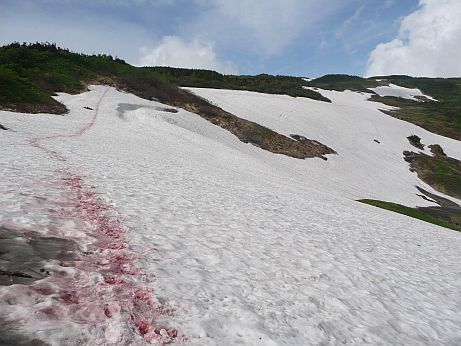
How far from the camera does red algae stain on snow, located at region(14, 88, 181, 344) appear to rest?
574 centimetres

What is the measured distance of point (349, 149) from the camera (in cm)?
6338

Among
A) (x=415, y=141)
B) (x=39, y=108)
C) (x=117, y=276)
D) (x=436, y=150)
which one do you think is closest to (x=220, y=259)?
(x=117, y=276)

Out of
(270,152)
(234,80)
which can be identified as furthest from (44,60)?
(234,80)

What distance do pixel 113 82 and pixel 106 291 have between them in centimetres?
5557

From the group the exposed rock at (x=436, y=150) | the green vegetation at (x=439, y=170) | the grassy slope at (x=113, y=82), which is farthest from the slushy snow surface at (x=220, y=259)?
the exposed rock at (x=436, y=150)

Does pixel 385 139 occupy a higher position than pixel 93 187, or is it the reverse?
pixel 385 139

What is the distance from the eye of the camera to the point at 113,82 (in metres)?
57.1

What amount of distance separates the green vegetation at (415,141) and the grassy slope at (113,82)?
31256 mm

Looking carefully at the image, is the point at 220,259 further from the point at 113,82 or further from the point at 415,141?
the point at 415,141

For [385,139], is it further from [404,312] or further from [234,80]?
[404,312]

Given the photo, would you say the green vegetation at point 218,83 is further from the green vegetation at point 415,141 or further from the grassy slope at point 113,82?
the green vegetation at point 415,141

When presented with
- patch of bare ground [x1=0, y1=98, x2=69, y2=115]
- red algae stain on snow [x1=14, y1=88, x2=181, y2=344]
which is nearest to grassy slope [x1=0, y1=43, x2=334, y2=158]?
patch of bare ground [x1=0, y1=98, x2=69, y2=115]

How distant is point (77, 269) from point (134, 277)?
1133 millimetres

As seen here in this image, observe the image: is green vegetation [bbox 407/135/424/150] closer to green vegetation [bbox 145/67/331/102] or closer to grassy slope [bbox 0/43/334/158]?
green vegetation [bbox 145/67/331/102]
